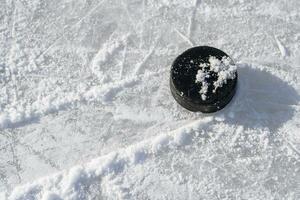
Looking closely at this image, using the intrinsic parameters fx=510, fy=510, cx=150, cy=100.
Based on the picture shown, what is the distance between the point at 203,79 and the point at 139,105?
0.29m

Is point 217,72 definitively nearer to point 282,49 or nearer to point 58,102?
point 282,49

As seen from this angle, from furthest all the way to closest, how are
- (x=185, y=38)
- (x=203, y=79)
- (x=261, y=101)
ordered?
(x=185, y=38) → (x=261, y=101) → (x=203, y=79)

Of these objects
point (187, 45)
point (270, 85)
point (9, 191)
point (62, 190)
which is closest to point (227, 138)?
point (270, 85)

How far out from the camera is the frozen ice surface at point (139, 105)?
1.92 metres

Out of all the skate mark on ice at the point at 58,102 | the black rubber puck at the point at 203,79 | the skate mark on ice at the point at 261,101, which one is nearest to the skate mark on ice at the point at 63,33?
the skate mark on ice at the point at 58,102

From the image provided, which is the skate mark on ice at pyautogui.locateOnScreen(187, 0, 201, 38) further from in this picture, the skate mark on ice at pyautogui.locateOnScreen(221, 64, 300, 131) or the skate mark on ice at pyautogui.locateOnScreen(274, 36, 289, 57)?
the skate mark on ice at pyautogui.locateOnScreen(274, 36, 289, 57)

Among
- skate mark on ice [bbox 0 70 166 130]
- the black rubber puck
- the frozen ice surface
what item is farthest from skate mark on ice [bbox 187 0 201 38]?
skate mark on ice [bbox 0 70 166 130]

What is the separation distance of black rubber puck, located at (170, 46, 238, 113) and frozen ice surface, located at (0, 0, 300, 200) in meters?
0.10

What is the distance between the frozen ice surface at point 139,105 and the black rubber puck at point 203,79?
0.32 feet

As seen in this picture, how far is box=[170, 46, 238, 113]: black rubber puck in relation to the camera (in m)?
1.90

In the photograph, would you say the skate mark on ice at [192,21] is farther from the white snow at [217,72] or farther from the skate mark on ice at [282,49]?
the skate mark on ice at [282,49]

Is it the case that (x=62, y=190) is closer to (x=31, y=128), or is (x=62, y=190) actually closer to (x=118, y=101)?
(x=31, y=128)

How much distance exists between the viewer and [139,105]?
6.65 ft

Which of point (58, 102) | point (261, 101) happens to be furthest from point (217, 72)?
point (58, 102)
